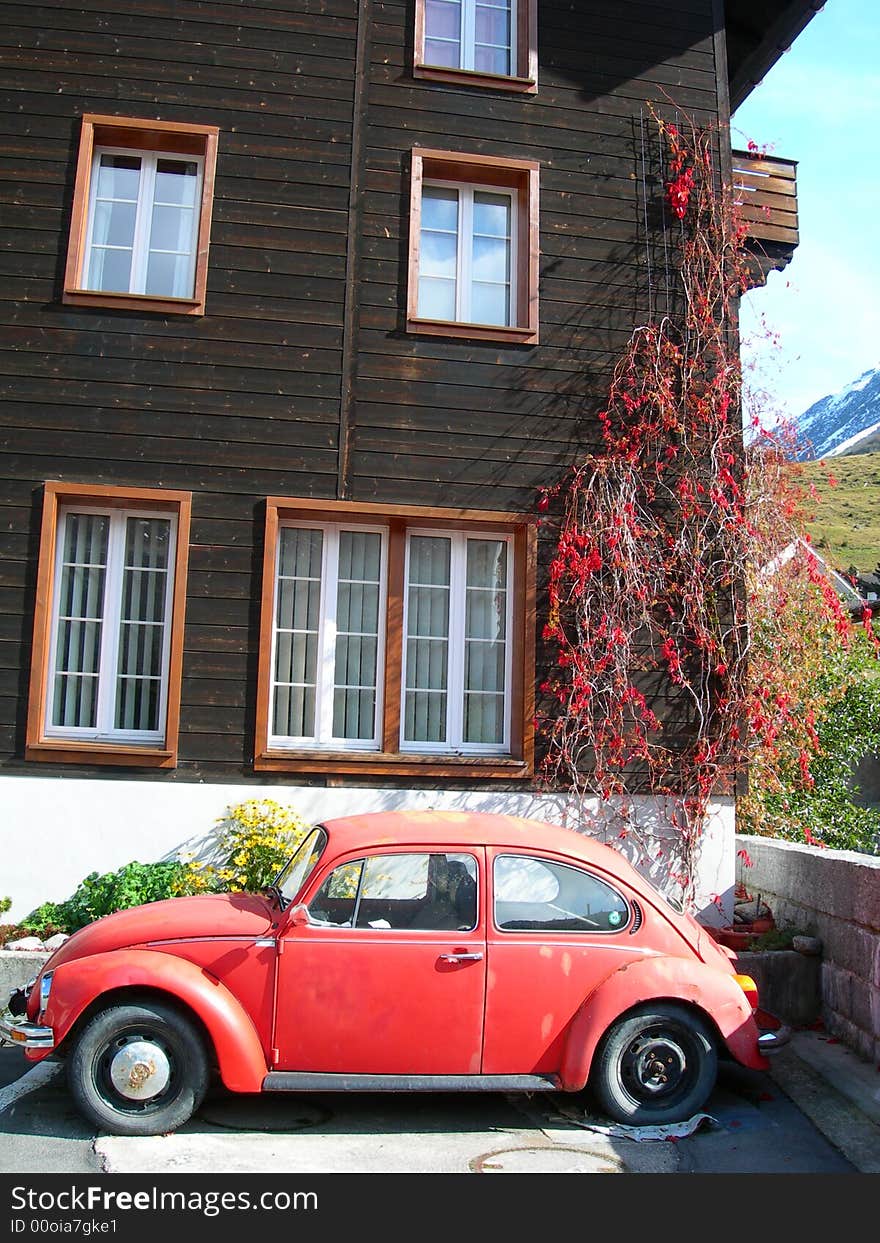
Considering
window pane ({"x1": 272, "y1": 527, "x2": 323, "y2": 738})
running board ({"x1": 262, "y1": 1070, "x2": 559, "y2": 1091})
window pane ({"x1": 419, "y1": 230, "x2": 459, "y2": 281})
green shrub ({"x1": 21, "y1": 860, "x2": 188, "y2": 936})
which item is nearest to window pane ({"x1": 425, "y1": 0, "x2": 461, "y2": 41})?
window pane ({"x1": 419, "y1": 230, "x2": 459, "y2": 281})

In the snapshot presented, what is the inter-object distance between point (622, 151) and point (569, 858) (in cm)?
727

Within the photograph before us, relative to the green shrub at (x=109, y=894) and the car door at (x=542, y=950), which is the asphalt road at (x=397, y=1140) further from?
the green shrub at (x=109, y=894)

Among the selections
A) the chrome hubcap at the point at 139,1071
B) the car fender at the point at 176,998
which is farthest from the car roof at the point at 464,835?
the chrome hubcap at the point at 139,1071

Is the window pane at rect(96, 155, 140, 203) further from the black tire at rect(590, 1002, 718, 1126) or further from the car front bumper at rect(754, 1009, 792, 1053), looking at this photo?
the car front bumper at rect(754, 1009, 792, 1053)

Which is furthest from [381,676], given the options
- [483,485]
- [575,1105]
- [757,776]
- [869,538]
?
[869,538]

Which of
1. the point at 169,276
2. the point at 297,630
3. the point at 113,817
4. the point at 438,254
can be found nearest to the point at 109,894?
the point at 113,817

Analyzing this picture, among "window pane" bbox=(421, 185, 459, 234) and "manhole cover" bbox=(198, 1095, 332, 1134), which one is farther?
"window pane" bbox=(421, 185, 459, 234)

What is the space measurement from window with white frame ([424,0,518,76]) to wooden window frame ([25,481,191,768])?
16.4 feet

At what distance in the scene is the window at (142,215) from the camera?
933cm

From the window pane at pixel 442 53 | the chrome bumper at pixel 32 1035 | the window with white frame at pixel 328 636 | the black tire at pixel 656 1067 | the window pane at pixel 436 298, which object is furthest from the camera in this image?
the window pane at pixel 442 53

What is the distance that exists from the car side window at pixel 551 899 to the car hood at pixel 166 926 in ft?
4.00

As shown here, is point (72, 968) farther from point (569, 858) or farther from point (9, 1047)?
point (569, 858)

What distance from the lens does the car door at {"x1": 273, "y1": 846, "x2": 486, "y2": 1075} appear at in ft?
17.3

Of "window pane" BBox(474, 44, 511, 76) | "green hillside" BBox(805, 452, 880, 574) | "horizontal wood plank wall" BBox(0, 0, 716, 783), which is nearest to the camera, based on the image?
"horizontal wood plank wall" BBox(0, 0, 716, 783)
